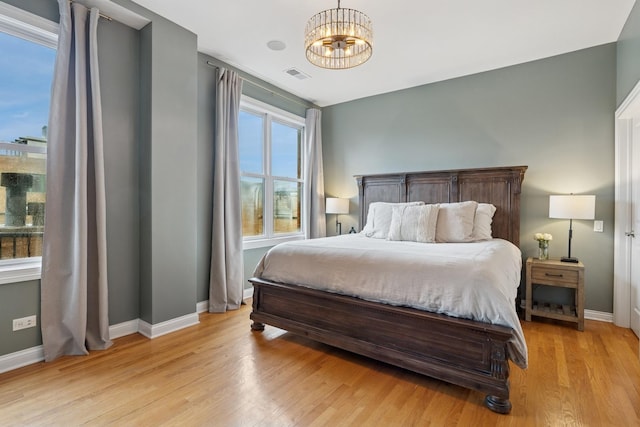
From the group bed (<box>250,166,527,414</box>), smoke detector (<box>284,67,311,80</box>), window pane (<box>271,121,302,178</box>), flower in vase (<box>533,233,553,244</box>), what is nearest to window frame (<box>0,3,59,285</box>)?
bed (<box>250,166,527,414</box>)

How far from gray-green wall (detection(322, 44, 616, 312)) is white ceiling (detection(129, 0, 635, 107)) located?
0.24 metres

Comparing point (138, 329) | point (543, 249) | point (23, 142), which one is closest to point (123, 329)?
point (138, 329)

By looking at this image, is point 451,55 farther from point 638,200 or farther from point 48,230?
point 48,230

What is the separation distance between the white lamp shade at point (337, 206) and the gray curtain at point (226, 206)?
1585 millimetres

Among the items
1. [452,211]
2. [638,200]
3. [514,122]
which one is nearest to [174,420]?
[452,211]

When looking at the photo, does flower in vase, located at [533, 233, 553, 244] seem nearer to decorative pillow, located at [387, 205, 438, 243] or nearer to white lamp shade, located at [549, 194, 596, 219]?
white lamp shade, located at [549, 194, 596, 219]

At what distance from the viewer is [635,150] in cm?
290

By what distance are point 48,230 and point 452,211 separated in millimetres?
3599

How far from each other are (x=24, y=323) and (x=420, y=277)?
2.85 meters

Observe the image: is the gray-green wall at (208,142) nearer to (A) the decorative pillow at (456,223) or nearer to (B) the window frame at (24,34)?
(B) the window frame at (24,34)

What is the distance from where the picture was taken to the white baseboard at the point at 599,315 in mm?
3162

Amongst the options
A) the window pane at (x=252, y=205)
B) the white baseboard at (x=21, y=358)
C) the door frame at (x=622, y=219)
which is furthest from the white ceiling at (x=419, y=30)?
the white baseboard at (x=21, y=358)

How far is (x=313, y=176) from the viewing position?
495 centimetres

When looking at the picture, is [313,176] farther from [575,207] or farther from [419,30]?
[575,207]
